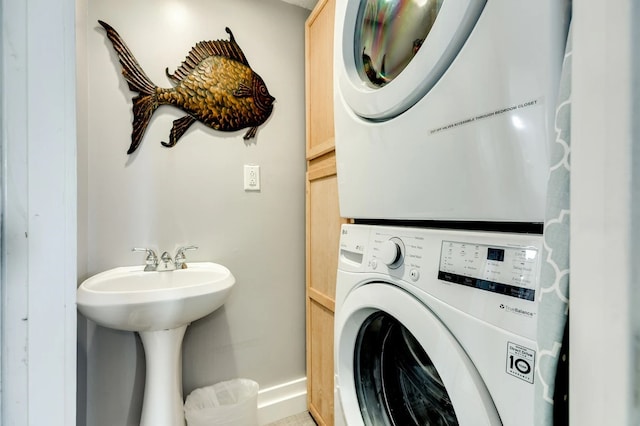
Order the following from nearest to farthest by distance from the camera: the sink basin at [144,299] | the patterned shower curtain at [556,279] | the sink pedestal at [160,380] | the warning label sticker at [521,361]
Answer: the patterned shower curtain at [556,279]
the warning label sticker at [521,361]
the sink basin at [144,299]
the sink pedestal at [160,380]

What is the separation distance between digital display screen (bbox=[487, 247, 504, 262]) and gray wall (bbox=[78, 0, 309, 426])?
3.78 feet

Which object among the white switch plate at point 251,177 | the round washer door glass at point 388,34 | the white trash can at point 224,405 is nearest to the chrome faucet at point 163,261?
the white switch plate at point 251,177

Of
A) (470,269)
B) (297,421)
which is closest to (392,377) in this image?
(470,269)

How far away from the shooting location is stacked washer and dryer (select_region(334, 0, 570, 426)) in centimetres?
40

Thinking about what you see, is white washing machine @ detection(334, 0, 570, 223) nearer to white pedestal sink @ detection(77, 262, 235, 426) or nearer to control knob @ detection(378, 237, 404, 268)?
control knob @ detection(378, 237, 404, 268)

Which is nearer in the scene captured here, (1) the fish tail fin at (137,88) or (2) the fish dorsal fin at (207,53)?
(1) the fish tail fin at (137,88)

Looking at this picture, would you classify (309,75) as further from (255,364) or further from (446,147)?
(255,364)

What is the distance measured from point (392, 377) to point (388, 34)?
91 cm

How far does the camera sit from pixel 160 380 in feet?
3.44

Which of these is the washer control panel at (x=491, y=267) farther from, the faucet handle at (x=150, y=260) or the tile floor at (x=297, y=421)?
the tile floor at (x=297, y=421)

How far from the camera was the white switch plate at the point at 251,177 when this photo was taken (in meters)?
1.42

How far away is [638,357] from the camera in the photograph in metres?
0.18

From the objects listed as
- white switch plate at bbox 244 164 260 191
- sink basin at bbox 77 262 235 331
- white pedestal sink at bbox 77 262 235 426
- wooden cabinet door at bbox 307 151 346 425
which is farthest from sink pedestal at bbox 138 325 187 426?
white switch plate at bbox 244 164 260 191

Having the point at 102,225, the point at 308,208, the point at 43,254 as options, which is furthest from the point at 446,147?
the point at 102,225
